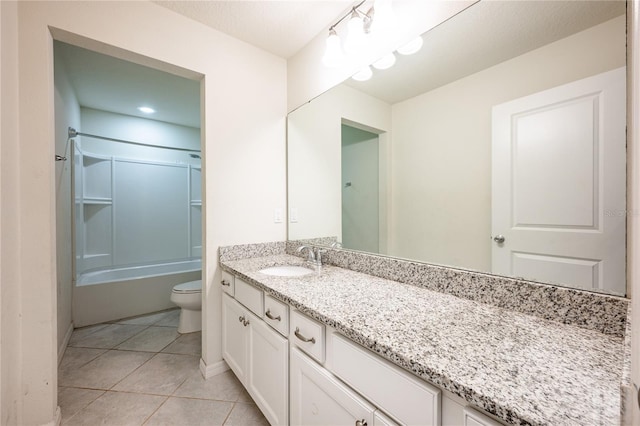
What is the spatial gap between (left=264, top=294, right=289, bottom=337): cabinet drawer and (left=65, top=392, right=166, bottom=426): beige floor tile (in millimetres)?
943

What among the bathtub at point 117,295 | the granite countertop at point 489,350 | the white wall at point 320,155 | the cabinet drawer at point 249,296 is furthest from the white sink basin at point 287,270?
the bathtub at point 117,295

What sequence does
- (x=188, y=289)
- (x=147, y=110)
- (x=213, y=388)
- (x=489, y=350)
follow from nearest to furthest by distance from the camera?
(x=489, y=350) < (x=213, y=388) < (x=188, y=289) < (x=147, y=110)

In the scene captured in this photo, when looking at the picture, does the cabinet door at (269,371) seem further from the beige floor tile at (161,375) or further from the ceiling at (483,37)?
the ceiling at (483,37)

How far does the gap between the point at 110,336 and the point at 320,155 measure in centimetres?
243

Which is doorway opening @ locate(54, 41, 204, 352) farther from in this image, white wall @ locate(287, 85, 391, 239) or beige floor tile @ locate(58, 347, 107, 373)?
white wall @ locate(287, 85, 391, 239)

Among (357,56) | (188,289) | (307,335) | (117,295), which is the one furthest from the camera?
(117,295)

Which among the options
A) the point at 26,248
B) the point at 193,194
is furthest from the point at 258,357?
the point at 193,194

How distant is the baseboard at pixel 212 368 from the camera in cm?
174

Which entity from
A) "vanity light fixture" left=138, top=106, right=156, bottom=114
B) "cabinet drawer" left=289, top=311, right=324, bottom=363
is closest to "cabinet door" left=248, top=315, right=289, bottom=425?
"cabinet drawer" left=289, top=311, right=324, bottom=363

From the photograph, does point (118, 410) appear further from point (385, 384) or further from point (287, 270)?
point (385, 384)

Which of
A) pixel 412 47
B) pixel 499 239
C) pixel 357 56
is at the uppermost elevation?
pixel 357 56

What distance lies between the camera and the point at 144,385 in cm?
166

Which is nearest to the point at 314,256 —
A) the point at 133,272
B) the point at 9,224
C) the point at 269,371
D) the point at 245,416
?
the point at 269,371

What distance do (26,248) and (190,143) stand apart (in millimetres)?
2904
